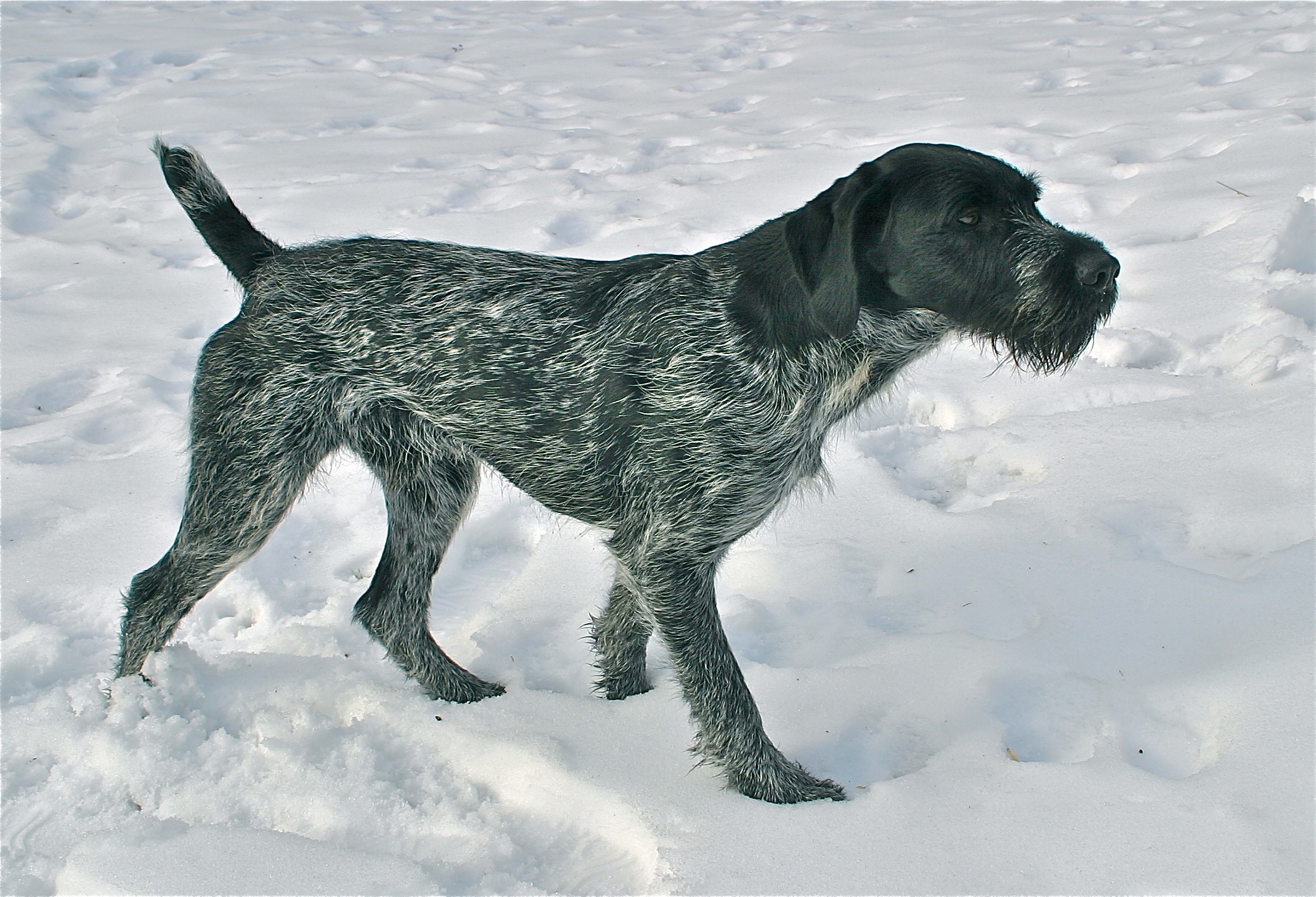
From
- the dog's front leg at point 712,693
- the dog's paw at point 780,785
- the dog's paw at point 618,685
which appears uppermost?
the dog's front leg at point 712,693

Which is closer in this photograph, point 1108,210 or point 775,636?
point 775,636

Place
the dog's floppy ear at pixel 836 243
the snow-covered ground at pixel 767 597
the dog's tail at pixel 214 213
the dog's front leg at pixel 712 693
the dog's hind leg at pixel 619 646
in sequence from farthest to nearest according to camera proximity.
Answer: the dog's hind leg at pixel 619 646
the dog's tail at pixel 214 213
the dog's front leg at pixel 712 693
the snow-covered ground at pixel 767 597
the dog's floppy ear at pixel 836 243

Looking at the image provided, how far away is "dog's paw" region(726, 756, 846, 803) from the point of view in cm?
279

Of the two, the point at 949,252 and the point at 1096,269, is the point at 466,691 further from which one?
the point at 1096,269

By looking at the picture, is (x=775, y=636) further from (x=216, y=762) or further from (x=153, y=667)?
(x=153, y=667)

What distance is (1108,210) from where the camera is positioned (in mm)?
5809

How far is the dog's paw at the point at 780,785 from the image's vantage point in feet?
9.17

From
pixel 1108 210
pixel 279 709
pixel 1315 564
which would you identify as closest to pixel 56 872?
pixel 279 709

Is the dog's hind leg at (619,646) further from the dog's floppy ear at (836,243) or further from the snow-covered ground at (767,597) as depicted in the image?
the dog's floppy ear at (836,243)

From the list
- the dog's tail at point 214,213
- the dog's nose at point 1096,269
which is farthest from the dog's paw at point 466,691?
the dog's nose at point 1096,269

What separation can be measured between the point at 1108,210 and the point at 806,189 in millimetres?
1723

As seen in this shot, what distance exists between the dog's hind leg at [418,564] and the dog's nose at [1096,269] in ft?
5.95

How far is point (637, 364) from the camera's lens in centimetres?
280

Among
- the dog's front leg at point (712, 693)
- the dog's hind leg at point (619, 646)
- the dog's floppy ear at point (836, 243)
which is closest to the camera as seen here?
the dog's floppy ear at point (836, 243)
